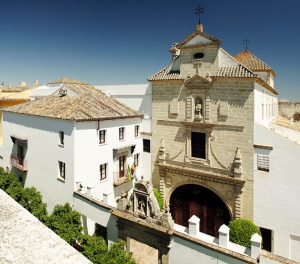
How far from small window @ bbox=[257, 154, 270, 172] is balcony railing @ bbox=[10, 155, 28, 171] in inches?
690

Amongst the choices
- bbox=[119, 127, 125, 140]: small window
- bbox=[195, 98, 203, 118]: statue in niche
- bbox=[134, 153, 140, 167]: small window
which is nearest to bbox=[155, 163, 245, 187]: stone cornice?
bbox=[134, 153, 140, 167]: small window

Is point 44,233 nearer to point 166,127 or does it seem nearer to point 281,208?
point 281,208

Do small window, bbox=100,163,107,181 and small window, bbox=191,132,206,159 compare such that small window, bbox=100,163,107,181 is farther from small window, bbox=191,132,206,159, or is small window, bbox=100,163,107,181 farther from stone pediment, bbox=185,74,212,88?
stone pediment, bbox=185,74,212,88

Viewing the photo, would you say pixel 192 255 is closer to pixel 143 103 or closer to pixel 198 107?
pixel 198 107

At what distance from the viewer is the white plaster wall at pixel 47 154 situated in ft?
61.7

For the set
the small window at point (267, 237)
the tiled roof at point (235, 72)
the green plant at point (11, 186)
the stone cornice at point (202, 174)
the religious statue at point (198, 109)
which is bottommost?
the small window at point (267, 237)

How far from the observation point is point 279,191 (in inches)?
639

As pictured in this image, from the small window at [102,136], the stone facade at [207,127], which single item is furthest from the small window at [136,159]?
the small window at [102,136]

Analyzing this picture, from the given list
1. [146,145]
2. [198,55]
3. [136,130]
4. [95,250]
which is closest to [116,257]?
[95,250]

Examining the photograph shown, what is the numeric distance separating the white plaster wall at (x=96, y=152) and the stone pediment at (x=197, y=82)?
561cm

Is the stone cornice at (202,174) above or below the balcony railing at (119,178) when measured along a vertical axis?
above

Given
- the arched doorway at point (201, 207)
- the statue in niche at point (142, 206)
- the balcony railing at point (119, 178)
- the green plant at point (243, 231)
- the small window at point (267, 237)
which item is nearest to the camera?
the statue in niche at point (142, 206)

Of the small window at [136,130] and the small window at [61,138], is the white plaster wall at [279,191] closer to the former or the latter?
the small window at [136,130]

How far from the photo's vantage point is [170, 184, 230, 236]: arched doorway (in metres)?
19.0
